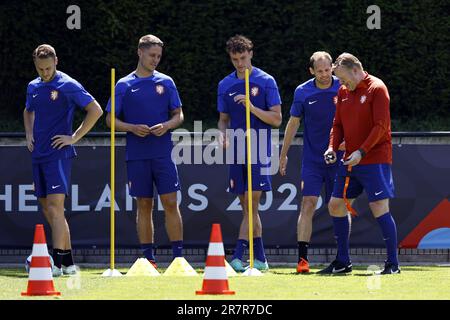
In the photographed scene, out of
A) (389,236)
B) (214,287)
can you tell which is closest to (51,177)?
(389,236)

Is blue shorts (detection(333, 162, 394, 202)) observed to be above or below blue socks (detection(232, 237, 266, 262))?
above

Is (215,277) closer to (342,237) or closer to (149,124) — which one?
(342,237)

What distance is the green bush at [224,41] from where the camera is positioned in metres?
18.9

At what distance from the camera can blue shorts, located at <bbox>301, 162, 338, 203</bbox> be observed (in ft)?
46.0

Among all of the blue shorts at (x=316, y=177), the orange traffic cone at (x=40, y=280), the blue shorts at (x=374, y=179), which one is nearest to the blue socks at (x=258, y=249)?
the blue shorts at (x=316, y=177)

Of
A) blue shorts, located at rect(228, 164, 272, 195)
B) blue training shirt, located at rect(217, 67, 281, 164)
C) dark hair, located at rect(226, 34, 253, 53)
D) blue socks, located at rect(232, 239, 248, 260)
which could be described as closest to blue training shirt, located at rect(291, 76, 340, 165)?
blue training shirt, located at rect(217, 67, 281, 164)

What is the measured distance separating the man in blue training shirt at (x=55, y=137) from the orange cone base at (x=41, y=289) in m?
2.79

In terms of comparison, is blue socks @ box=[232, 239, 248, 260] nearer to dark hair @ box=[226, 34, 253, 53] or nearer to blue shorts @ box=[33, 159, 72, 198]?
blue shorts @ box=[33, 159, 72, 198]

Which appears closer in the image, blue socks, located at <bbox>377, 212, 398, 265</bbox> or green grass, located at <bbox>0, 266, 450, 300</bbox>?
green grass, located at <bbox>0, 266, 450, 300</bbox>

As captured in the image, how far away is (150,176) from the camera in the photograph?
14.2m

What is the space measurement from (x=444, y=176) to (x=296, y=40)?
3.91 m

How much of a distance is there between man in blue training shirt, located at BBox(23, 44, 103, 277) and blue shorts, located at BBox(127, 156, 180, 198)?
2.22ft

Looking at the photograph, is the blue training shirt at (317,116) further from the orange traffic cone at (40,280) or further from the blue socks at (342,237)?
the orange traffic cone at (40,280)

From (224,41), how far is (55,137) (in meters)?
5.73
